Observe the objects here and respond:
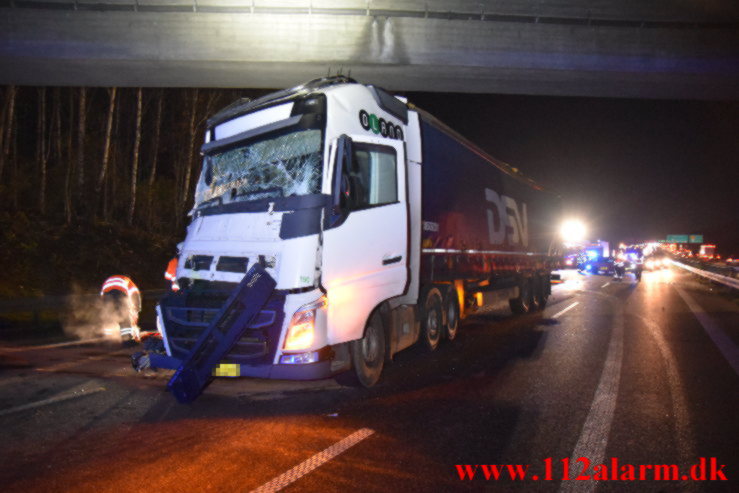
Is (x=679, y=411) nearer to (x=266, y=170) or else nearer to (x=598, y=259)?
(x=266, y=170)

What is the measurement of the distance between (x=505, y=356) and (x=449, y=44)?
7.52 metres

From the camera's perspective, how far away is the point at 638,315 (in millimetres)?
13602

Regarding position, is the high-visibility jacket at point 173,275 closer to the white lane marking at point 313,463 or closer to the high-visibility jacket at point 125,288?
the high-visibility jacket at point 125,288

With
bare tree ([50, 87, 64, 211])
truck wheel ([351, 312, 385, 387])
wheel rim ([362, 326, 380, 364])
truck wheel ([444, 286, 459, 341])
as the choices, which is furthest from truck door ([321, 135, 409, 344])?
bare tree ([50, 87, 64, 211])

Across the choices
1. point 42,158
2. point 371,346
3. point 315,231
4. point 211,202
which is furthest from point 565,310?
point 42,158

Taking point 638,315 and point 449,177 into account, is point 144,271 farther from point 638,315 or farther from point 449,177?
point 638,315

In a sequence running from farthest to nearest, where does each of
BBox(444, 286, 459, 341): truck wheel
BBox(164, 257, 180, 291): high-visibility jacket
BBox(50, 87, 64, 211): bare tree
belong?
BBox(50, 87, 64, 211): bare tree
BBox(444, 286, 459, 341): truck wheel
BBox(164, 257, 180, 291): high-visibility jacket

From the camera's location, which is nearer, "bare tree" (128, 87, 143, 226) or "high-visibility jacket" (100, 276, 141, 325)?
"high-visibility jacket" (100, 276, 141, 325)

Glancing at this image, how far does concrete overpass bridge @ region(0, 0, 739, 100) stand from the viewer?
1111cm

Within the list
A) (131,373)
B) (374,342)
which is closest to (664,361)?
(374,342)

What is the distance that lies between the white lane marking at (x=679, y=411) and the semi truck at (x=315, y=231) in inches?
125

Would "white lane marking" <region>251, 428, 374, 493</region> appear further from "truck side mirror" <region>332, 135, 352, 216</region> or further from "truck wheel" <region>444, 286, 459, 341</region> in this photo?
"truck wheel" <region>444, 286, 459, 341</region>

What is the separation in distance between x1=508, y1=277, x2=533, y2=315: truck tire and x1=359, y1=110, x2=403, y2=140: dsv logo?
8.02 meters

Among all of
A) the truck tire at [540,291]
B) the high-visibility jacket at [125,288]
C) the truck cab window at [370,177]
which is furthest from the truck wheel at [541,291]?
the high-visibility jacket at [125,288]
